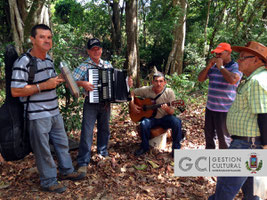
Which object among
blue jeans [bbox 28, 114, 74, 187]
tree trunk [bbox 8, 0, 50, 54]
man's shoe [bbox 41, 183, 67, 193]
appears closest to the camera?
blue jeans [bbox 28, 114, 74, 187]

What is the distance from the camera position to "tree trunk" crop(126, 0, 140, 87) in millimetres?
8086

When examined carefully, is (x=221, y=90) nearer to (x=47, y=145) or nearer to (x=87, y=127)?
(x=87, y=127)

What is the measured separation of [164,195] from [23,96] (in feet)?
7.57

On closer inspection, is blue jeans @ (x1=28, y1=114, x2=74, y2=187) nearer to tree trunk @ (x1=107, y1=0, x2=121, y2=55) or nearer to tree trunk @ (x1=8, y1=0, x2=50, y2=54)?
tree trunk @ (x1=8, y1=0, x2=50, y2=54)

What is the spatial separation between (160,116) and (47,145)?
6.95ft

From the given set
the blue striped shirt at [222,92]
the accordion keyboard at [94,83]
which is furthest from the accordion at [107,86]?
the blue striped shirt at [222,92]

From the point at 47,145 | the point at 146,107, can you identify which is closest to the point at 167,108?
the point at 146,107

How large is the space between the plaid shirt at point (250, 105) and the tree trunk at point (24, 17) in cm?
350

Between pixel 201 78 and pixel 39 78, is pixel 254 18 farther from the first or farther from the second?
pixel 39 78

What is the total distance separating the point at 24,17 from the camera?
14.0 feet

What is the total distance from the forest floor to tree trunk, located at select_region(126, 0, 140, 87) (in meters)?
4.07

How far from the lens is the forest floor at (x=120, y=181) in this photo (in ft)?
10.5

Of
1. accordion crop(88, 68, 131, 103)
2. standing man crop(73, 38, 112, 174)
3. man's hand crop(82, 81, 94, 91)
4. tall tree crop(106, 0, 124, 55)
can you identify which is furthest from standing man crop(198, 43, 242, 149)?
tall tree crop(106, 0, 124, 55)

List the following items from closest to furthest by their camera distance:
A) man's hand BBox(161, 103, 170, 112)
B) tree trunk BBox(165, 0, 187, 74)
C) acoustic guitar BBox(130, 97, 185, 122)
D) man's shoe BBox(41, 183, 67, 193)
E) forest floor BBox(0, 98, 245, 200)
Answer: man's shoe BBox(41, 183, 67, 193)
forest floor BBox(0, 98, 245, 200)
man's hand BBox(161, 103, 170, 112)
acoustic guitar BBox(130, 97, 185, 122)
tree trunk BBox(165, 0, 187, 74)
